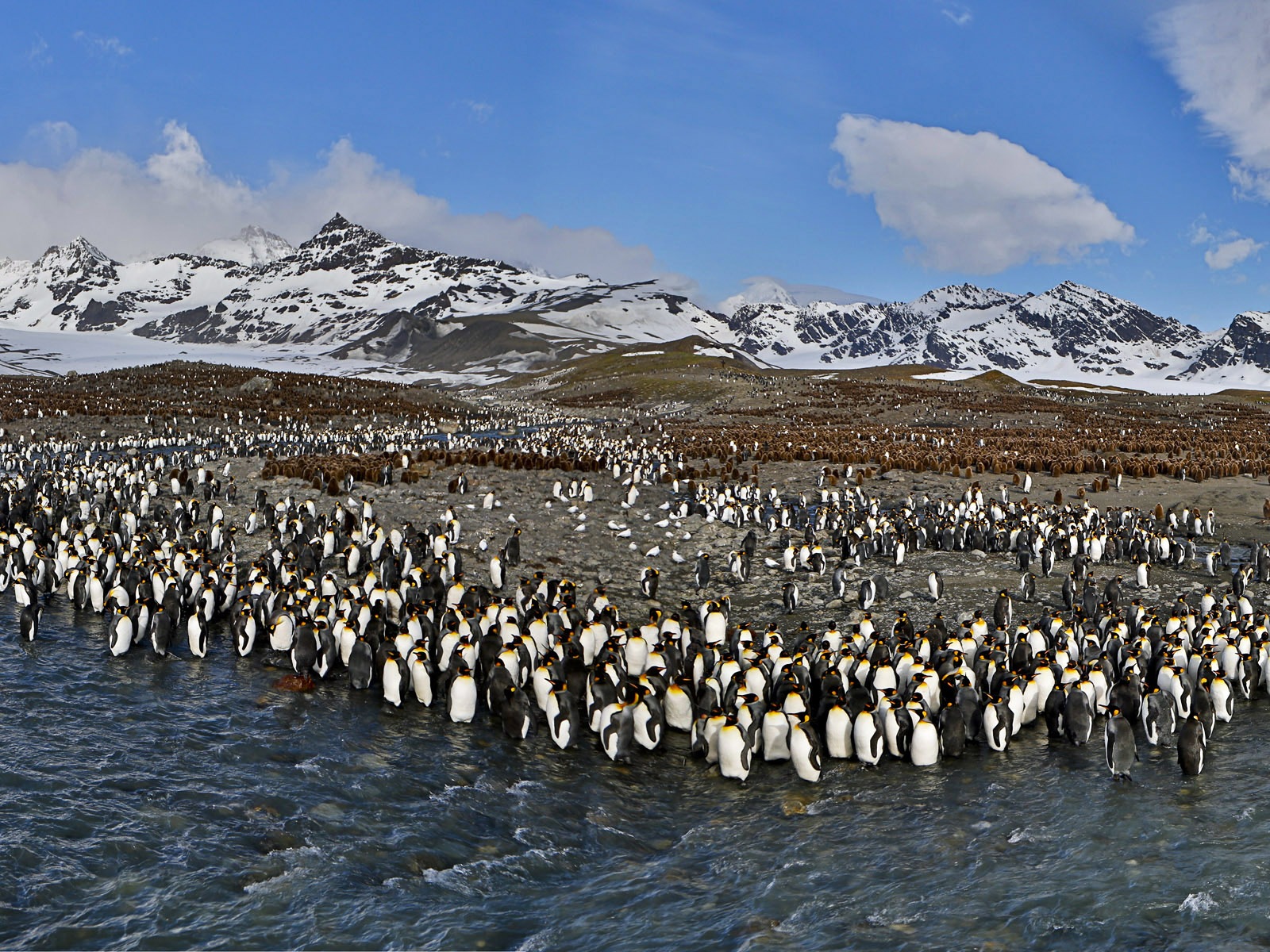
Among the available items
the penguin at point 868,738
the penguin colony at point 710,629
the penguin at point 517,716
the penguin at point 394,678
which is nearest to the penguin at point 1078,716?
the penguin colony at point 710,629

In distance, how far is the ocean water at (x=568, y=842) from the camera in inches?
260

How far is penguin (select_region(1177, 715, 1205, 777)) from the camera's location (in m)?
8.91

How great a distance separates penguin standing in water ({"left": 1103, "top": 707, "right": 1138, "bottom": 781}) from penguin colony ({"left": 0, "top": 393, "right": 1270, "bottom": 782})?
0.02 metres

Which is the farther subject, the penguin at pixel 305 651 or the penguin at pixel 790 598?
the penguin at pixel 790 598

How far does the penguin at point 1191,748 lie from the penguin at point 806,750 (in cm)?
366

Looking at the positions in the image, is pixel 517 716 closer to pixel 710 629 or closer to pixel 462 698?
pixel 462 698

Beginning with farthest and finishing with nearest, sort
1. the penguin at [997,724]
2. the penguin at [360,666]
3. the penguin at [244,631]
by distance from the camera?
the penguin at [244,631], the penguin at [360,666], the penguin at [997,724]

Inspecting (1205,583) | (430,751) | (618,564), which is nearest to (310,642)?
(430,751)

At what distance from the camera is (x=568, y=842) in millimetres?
7961

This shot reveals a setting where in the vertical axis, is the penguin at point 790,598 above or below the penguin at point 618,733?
above

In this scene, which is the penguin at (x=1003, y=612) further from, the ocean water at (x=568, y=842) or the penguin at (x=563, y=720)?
the penguin at (x=563, y=720)

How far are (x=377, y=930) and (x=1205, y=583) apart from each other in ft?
56.0

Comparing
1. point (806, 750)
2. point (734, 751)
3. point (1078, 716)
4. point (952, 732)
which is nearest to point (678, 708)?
point (734, 751)

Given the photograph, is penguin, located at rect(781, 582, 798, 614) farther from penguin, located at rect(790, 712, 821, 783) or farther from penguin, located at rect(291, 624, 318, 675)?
penguin, located at rect(291, 624, 318, 675)
